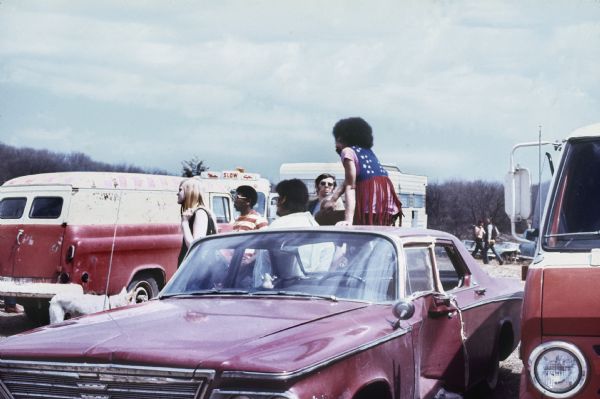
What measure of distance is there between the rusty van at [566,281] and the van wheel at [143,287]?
331 inches

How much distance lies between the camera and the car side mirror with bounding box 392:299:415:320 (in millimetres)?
4160

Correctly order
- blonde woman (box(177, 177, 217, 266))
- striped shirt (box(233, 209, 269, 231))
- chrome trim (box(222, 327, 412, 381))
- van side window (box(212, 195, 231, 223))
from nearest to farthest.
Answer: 1. chrome trim (box(222, 327, 412, 381))
2. blonde woman (box(177, 177, 217, 266))
3. striped shirt (box(233, 209, 269, 231))
4. van side window (box(212, 195, 231, 223))

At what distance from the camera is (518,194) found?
464cm

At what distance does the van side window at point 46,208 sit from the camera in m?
11.5

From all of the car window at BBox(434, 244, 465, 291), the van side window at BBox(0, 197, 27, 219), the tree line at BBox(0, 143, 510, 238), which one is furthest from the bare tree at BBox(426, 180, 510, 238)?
the car window at BBox(434, 244, 465, 291)

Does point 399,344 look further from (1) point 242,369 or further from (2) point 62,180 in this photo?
(2) point 62,180

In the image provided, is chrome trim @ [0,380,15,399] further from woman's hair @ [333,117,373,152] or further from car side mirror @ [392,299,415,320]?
woman's hair @ [333,117,373,152]

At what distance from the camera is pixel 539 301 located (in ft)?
11.9

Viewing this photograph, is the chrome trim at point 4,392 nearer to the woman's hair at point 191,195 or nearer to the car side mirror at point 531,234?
the car side mirror at point 531,234

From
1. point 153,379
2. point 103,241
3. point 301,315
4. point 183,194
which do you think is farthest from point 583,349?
point 103,241

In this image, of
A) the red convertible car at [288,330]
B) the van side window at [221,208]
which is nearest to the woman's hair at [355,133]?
the red convertible car at [288,330]

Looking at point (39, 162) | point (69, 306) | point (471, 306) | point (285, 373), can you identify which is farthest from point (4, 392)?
point (39, 162)

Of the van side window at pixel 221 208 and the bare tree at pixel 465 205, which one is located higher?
the bare tree at pixel 465 205

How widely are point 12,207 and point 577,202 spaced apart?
9.49 m
